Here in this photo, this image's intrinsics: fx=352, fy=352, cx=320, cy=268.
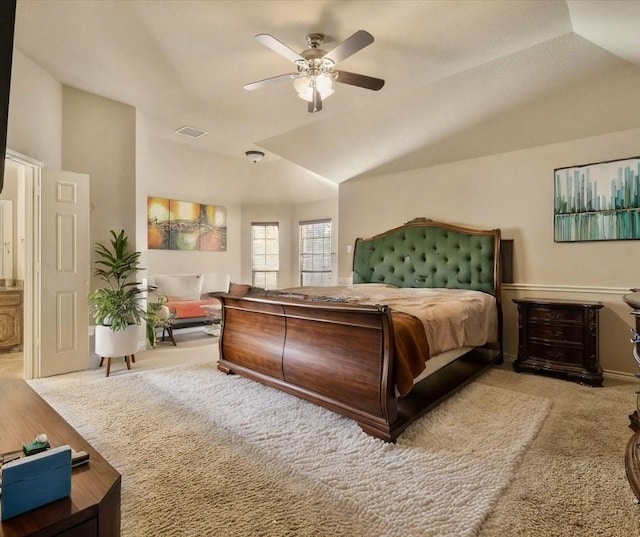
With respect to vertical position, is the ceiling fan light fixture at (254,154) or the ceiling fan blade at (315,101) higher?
the ceiling fan light fixture at (254,154)

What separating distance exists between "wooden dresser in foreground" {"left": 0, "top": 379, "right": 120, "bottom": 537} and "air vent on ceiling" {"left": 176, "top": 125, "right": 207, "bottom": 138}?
428 centimetres

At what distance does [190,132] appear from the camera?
5.11 meters

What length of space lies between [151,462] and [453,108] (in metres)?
4.18

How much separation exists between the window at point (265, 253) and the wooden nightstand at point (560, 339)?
209 inches

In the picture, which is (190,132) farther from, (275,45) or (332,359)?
(332,359)

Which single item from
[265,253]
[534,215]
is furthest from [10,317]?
[534,215]

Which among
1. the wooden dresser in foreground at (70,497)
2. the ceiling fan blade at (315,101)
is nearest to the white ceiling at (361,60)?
the ceiling fan blade at (315,101)

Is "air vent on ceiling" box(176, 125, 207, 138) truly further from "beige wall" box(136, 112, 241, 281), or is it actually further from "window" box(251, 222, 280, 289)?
"window" box(251, 222, 280, 289)

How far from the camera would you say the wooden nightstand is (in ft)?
10.6

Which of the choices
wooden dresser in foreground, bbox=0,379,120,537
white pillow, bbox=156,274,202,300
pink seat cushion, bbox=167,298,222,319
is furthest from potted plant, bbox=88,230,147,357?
white pillow, bbox=156,274,202,300

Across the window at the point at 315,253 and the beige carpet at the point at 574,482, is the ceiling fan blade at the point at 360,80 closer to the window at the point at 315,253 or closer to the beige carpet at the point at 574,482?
the beige carpet at the point at 574,482

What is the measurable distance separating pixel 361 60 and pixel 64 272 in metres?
3.61

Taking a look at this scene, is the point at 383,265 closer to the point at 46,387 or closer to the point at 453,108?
the point at 453,108

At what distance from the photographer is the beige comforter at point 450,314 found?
267cm
